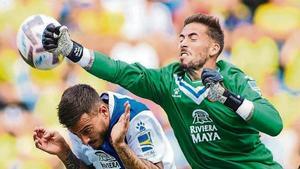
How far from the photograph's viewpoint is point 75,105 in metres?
5.59

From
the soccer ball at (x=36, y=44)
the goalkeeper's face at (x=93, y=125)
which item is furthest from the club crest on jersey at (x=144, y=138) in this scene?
the soccer ball at (x=36, y=44)

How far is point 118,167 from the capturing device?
580cm


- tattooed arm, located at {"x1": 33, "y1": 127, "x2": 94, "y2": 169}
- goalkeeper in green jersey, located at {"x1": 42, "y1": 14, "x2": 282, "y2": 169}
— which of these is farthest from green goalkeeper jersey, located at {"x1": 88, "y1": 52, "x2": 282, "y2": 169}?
tattooed arm, located at {"x1": 33, "y1": 127, "x2": 94, "y2": 169}

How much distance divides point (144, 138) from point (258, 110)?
27.7 inches

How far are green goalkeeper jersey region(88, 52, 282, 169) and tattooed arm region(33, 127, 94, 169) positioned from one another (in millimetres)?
497

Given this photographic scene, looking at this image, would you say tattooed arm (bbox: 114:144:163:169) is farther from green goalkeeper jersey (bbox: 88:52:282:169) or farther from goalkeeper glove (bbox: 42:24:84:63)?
goalkeeper glove (bbox: 42:24:84:63)

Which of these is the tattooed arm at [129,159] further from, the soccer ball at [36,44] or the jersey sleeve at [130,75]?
the soccer ball at [36,44]

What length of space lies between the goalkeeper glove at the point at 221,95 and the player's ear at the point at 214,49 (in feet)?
1.74

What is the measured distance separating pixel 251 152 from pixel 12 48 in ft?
12.9

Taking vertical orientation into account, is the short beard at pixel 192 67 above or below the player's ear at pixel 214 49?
below

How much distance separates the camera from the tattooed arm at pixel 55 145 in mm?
5801

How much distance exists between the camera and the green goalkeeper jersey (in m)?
5.97

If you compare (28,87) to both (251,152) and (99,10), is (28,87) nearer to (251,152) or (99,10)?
(99,10)

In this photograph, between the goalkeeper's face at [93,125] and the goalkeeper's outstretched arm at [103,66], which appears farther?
the goalkeeper's outstretched arm at [103,66]
